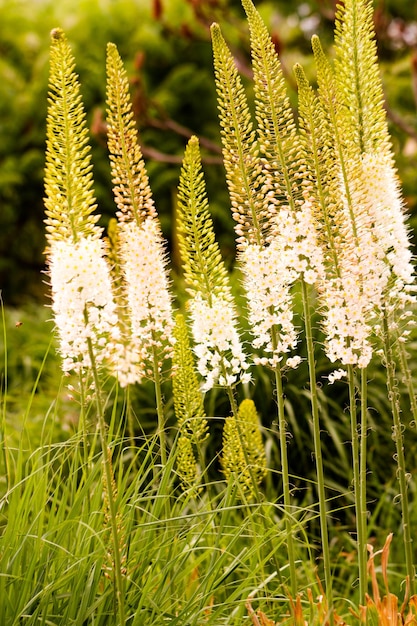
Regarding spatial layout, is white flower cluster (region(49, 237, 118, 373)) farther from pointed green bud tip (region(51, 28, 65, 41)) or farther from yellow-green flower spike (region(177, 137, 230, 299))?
pointed green bud tip (region(51, 28, 65, 41))

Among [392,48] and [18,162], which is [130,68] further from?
[392,48]

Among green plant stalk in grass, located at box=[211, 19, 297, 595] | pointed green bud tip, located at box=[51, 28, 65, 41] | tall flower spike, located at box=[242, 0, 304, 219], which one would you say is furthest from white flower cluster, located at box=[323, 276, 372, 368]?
pointed green bud tip, located at box=[51, 28, 65, 41]

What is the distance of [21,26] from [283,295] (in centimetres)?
1265

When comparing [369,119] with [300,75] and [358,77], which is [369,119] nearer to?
[358,77]

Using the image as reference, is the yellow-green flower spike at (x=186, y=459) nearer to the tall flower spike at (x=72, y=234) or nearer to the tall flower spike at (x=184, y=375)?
the tall flower spike at (x=184, y=375)

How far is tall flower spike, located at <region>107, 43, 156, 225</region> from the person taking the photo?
325cm

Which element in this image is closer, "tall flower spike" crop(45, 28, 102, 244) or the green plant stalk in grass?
"tall flower spike" crop(45, 28, 102, 244)

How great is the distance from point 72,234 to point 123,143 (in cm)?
50

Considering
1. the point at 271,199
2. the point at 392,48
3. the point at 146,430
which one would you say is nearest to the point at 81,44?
the point at 392,48

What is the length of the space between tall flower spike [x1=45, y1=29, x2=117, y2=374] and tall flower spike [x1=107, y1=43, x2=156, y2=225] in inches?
7.8

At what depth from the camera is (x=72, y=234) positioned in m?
3.00

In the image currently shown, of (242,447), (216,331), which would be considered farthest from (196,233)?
(242,447)

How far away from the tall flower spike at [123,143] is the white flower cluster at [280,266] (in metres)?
0.45

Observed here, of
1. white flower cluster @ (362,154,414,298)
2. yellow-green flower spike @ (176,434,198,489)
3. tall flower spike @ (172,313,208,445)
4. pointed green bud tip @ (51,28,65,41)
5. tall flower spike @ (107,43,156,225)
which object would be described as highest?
pointed green bud tip @ (51,28,65,41)
